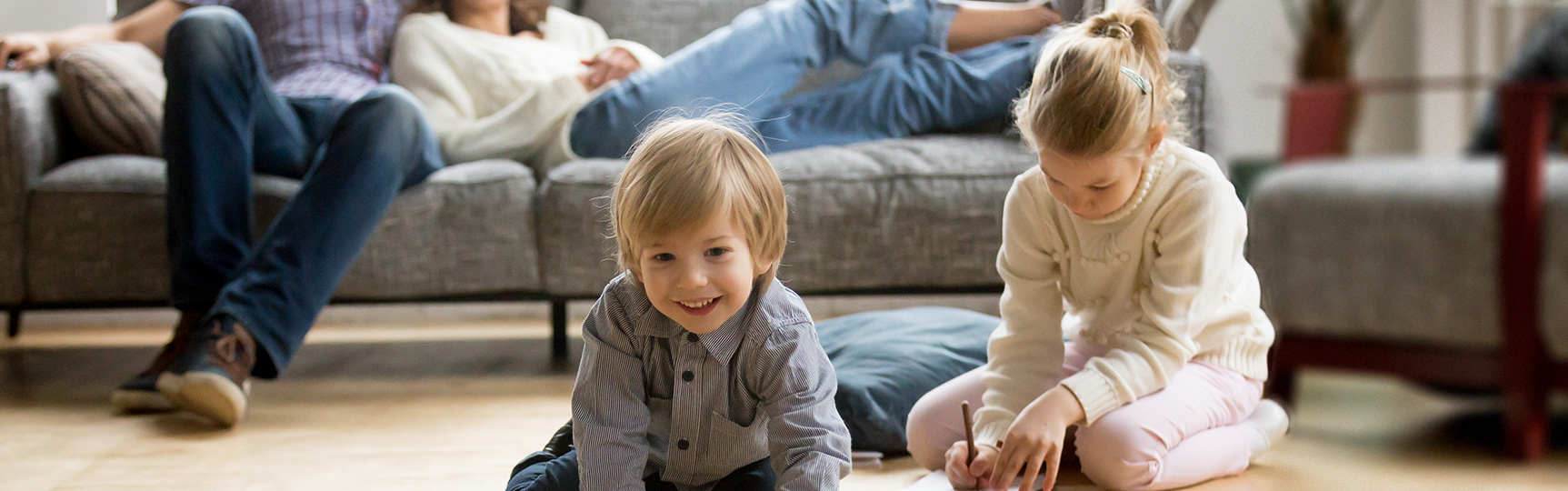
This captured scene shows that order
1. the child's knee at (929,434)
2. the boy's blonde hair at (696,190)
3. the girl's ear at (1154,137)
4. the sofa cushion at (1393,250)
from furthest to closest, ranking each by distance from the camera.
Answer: the child's knee at (929,434), the girl's ear at (1154,137), the boy's blonde hair at (696,190), the sofa cushion at (1393,250)

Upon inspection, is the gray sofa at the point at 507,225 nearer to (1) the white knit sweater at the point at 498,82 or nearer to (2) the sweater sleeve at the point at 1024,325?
(1) the white knit sweater at the point at 498,82

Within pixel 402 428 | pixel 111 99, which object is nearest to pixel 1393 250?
pixel 402 428

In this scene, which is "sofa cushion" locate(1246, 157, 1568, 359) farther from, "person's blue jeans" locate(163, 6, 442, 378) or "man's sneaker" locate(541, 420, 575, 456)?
"person's blue jeans" locate(163, 6, 442, 378)

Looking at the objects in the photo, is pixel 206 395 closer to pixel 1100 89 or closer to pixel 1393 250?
pixel 1100 89

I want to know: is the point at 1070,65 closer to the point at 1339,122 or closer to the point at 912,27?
the point at 1339,122

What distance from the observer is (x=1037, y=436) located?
85 centimetres

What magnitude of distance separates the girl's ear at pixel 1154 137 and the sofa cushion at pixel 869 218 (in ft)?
1.98

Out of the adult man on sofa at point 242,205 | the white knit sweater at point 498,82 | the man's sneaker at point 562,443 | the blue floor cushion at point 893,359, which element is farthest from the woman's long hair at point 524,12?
the man's sneaker at point 562,443

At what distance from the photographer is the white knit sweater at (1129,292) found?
2.92ft

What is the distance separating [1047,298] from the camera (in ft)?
3.22

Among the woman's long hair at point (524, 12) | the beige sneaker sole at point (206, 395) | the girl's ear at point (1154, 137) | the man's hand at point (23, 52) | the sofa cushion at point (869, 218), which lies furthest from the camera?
the woman's long hair at point (524, 12)

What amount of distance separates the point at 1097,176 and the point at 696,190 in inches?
11.8

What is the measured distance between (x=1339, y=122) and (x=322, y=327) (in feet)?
7.19

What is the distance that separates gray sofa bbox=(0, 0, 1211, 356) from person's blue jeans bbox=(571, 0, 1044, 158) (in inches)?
3.4
